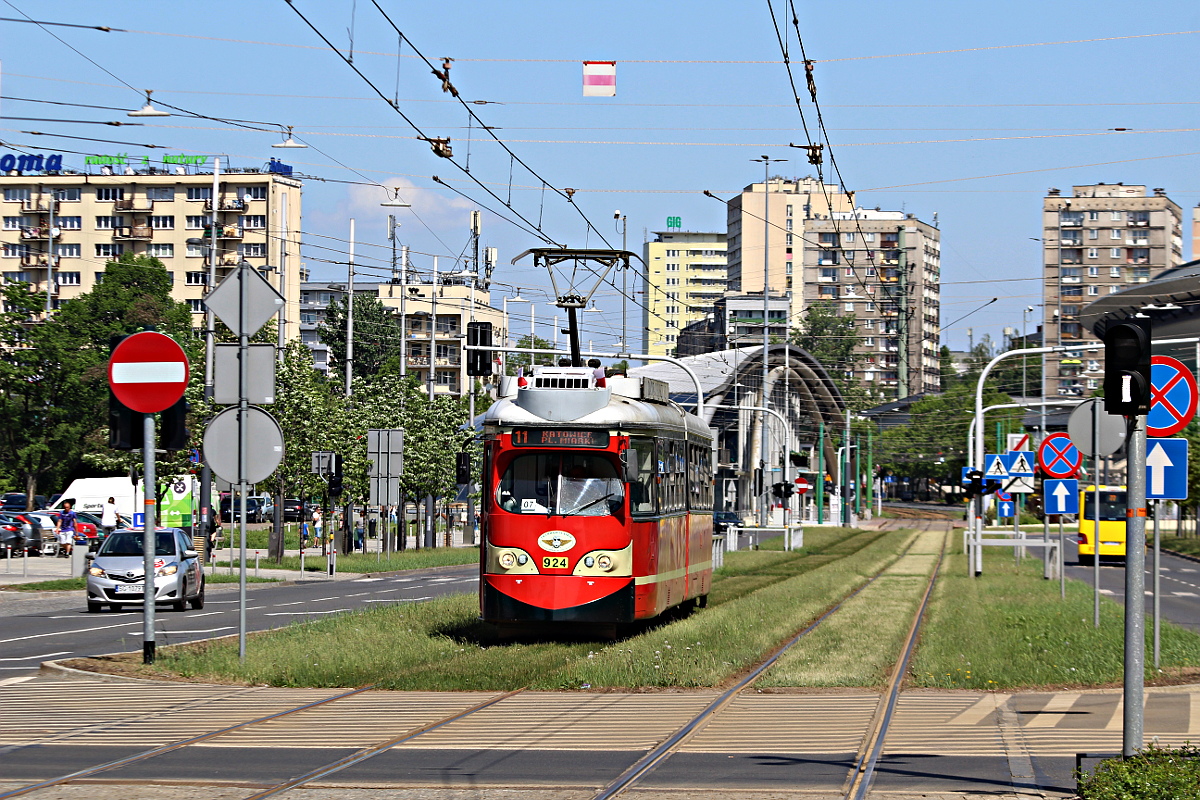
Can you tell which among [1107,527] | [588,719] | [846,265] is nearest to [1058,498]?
[588,719]

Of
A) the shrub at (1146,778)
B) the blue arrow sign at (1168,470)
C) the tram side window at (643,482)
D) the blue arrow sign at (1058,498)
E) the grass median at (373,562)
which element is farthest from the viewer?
the grass median at (373,562)

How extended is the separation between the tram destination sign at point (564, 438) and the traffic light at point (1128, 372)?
912 cm

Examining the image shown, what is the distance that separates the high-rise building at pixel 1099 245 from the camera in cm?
15088

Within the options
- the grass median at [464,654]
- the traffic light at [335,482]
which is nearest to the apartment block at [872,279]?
the traffic light at [335,482]

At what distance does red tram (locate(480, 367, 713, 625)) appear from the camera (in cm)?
1730

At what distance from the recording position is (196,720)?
11.6 metres

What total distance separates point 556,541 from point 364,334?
104886 millimetres

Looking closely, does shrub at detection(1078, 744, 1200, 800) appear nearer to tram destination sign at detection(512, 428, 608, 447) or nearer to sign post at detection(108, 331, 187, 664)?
tram destination sign at detection(512, 428, 608, 447)

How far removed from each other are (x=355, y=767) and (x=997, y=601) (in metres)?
18.0

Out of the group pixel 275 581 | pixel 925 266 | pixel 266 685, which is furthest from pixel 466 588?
pixel 925 266

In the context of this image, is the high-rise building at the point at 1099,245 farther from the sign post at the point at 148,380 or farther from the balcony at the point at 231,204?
the sign post at the point at 148,380

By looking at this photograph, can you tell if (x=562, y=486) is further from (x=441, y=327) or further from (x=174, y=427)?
(x=441, y=327)

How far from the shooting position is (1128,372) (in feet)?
29.2

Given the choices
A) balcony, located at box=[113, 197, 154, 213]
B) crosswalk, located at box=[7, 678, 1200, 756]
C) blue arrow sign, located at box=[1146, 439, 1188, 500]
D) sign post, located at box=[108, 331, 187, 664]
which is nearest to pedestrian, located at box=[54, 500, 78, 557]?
sign post, located at box=[108, 331, 187, 664]
